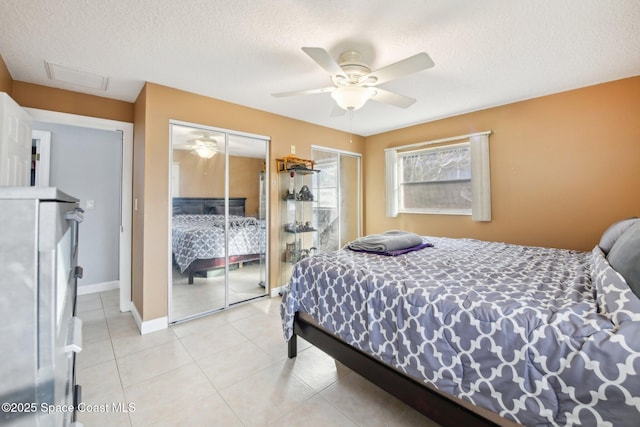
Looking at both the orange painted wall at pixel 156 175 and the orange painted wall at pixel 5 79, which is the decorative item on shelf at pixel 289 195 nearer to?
the orange painted wall at pixel 156 175

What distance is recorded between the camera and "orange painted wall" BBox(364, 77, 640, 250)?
8.52 ft

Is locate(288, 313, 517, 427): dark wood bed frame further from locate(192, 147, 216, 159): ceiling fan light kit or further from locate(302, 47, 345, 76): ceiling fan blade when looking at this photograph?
locate(192, 147, 216, 159): ceiling fan light kit

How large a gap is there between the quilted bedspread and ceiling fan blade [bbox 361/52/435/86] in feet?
7.27

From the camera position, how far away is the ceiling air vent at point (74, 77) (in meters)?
2.37

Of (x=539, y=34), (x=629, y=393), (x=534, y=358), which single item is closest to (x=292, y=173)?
(x=539, y=34)

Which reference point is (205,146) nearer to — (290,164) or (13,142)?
(290,164)

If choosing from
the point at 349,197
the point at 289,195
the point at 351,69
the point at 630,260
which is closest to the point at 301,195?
the point at 289,195

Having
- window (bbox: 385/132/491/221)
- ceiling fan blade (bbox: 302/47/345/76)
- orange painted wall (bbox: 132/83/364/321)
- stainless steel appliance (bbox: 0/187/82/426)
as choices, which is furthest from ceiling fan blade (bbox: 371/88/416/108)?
stainless steel appliance (bbox: 0/187/82/426)

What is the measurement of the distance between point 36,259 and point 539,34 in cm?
286

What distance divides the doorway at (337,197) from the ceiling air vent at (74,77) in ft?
8.39

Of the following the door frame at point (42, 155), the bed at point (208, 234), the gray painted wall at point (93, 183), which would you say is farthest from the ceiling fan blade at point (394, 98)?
the door frame at point (42, 155)

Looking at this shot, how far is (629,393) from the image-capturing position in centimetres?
87

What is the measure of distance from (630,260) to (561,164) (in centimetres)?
219

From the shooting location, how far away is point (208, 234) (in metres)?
3.14
